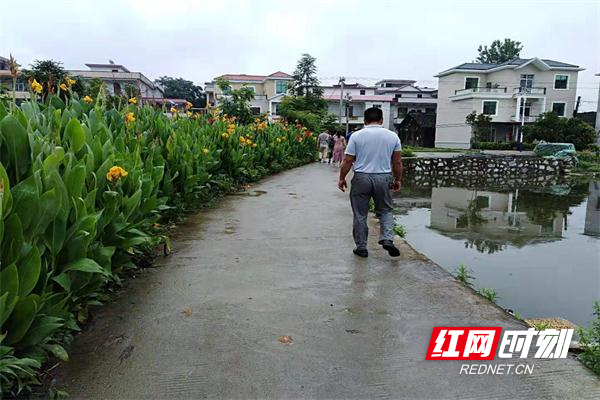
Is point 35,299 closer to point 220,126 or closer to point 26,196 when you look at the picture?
point 26,196

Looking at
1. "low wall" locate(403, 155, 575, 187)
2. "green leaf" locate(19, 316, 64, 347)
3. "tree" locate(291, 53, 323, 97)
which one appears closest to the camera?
"green leaf" locate(19, 316, 64, 347)

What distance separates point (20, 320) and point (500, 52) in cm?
6798

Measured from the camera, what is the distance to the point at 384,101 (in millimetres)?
49594

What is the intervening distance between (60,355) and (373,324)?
6.13 feet

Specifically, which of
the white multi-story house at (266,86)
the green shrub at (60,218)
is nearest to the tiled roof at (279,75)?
the white multi-story house at (266,86)

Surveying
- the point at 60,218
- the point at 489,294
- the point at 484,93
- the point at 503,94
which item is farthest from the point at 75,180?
the point at 503,94

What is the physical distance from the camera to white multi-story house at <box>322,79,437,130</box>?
4950 cm

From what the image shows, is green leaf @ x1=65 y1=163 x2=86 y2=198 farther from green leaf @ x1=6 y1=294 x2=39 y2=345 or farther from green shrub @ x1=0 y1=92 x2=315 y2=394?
green leaf @ x1=6 y1=294 x2=39 y2=345

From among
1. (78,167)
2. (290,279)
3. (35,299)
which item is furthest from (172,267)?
(35,299)

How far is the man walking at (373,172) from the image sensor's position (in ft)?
15.7

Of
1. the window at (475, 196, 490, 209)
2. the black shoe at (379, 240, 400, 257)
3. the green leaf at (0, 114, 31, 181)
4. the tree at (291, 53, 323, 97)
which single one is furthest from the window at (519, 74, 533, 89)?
the green leaf at (0, 114, 31, 181)

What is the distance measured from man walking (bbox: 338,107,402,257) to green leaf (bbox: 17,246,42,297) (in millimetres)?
3208

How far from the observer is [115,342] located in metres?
2.82

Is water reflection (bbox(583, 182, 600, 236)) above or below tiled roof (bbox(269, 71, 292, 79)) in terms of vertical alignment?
below
